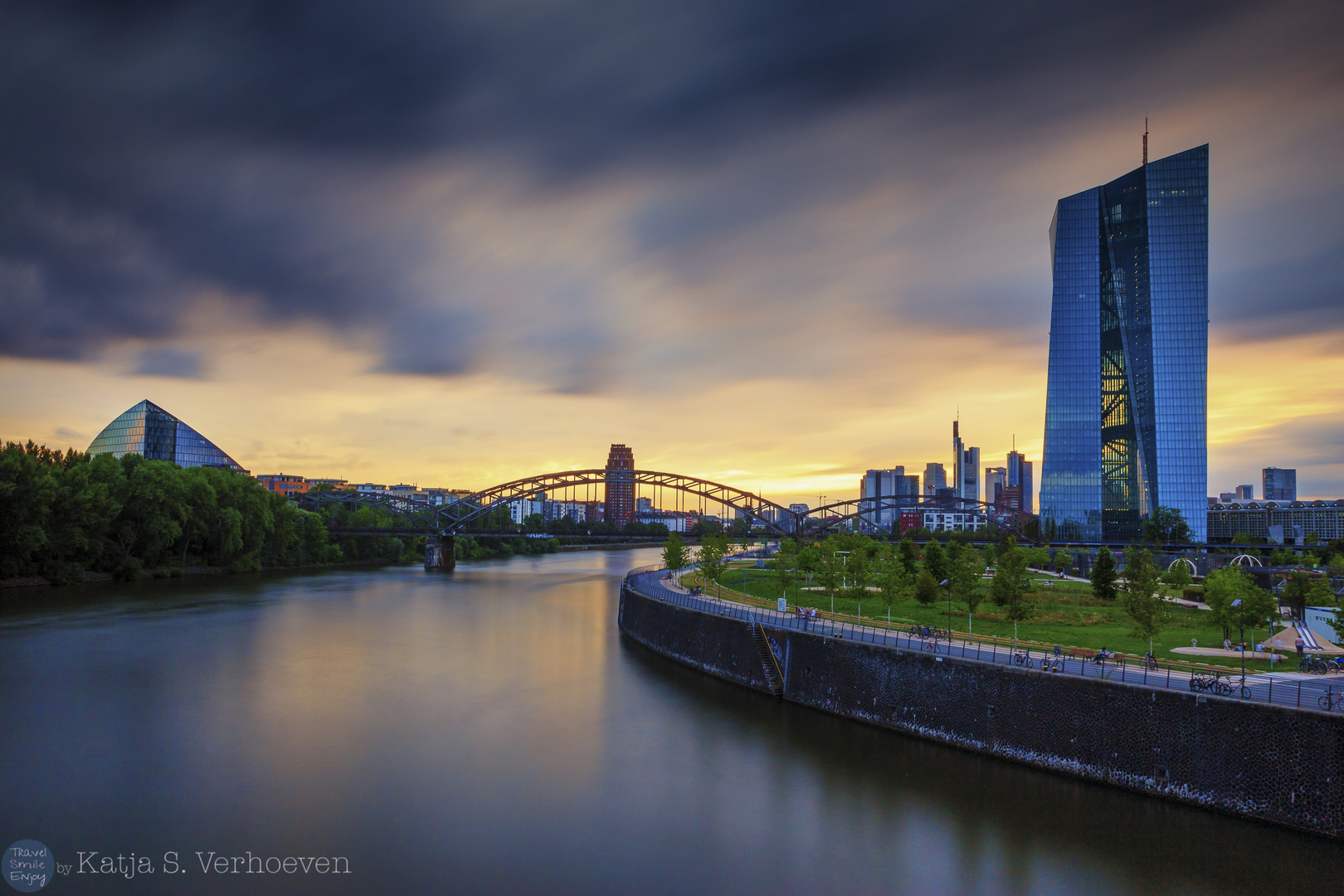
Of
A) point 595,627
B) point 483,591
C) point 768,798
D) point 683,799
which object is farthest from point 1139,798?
point 483,591

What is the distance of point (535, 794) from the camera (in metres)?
15.8

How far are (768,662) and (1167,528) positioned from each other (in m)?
64.6

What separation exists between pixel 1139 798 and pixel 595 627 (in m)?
26.4

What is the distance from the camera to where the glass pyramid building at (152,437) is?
102250mm

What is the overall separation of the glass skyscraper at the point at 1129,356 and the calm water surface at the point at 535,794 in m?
66.1

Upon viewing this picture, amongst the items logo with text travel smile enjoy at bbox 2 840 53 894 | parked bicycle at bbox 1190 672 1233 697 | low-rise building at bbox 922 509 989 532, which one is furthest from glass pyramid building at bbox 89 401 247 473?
low-rise building at bbox 922 509 989 532

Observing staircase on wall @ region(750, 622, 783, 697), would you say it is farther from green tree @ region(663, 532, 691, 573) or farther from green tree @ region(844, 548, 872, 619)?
green tree @ region(663, 532, 691, 573)

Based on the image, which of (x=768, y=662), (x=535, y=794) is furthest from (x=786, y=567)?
(x=535, y=794)

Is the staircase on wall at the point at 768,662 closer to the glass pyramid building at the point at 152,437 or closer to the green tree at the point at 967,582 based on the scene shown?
the green tree at the point at 967,582

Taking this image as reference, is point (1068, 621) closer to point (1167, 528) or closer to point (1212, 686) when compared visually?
point (1212, 686)

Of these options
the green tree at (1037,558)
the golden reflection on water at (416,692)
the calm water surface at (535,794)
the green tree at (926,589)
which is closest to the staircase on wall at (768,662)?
the calm water surface at (535,794)

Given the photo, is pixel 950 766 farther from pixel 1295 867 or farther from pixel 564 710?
pixel 564 710

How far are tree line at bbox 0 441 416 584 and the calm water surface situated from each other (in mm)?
20213

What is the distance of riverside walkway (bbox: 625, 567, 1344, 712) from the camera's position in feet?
44.8
